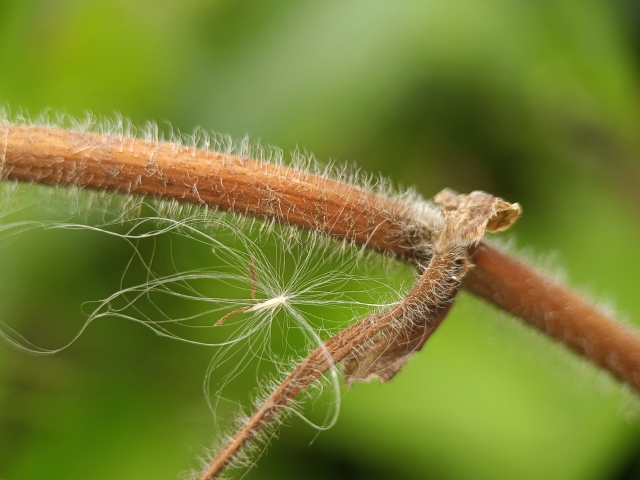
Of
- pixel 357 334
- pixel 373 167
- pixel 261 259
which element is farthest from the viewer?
pixel 373 167

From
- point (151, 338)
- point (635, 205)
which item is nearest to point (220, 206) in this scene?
point (151, 338)

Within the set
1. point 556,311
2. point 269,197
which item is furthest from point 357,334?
point 556,311

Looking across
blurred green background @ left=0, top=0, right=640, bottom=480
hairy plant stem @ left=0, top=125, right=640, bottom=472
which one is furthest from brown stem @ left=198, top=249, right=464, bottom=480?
blurred green background @ left=0, top=0, right=640, bottom=480

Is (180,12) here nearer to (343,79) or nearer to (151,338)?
(343,79)

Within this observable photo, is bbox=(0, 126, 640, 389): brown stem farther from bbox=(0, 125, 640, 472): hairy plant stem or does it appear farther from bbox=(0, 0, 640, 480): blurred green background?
bbox=(0, 0, 640, 480): blurred green background

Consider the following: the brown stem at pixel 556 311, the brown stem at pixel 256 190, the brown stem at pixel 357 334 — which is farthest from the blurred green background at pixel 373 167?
the brown stem at pixel 357 334

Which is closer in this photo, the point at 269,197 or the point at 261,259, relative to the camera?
the point at 269,197

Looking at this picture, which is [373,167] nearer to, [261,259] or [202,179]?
[261,259]
